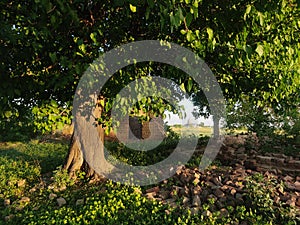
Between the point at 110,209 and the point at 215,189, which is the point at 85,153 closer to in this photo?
the point at 110,209

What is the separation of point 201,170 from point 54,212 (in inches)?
156

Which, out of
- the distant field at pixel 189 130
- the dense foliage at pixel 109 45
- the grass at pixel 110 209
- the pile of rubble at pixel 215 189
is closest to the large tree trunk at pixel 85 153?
the grass at pixel 110 209

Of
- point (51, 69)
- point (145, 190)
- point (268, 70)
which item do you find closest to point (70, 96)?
point (51, 69)

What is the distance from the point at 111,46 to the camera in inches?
212

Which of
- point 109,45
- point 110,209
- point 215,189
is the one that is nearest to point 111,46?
point 109,45

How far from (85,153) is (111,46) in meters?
3.32

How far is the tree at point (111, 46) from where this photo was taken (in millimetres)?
4230

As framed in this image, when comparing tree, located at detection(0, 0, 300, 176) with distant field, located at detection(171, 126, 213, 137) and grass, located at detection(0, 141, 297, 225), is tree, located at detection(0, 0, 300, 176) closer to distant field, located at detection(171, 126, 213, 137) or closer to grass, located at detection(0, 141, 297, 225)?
grass, located at detection(0, 141, 297, 225)

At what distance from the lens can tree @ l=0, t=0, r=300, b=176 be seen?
423 cm

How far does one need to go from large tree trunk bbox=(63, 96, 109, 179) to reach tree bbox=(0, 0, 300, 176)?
116cm

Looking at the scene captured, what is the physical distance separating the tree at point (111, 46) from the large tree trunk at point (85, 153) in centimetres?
116

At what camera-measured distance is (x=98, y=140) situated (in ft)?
24.7

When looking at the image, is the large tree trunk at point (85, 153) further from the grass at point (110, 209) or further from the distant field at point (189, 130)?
the distant field at point (189, 130)

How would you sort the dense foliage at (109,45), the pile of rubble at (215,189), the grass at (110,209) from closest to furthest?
the dense foliage at (109,45) → the grass at (110,209) → the pile of rubble at (215,189)
